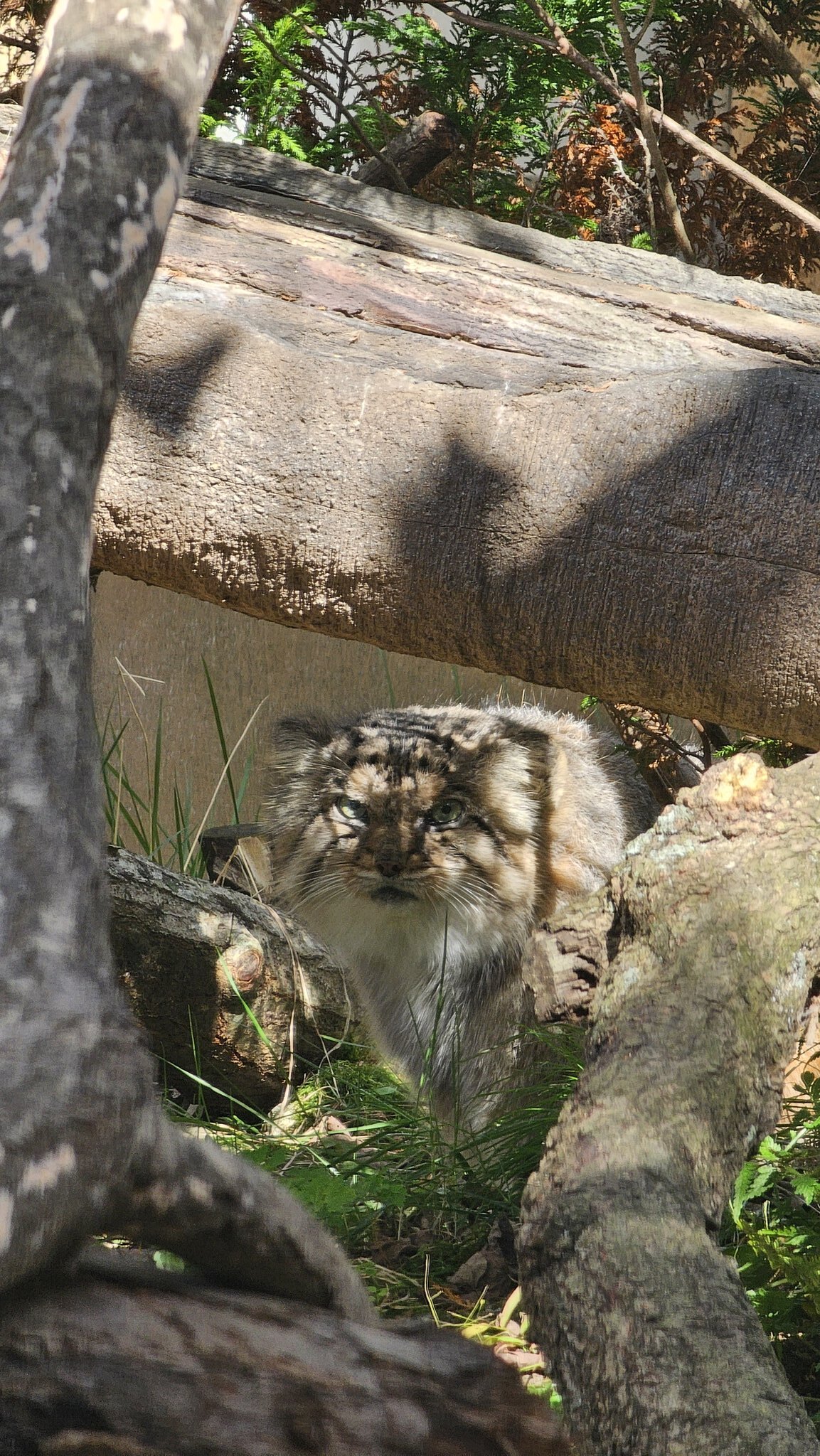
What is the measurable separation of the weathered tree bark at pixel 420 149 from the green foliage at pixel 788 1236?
12.6ft

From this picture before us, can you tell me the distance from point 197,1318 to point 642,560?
6.53 feet

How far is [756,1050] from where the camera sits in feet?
6.59

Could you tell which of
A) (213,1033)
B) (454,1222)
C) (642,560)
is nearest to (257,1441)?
(642,560)

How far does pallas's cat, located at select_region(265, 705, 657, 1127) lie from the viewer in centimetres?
399

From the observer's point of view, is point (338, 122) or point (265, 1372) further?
point (338, 122)

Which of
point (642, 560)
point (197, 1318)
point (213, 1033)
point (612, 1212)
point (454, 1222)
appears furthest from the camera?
point (213, 1033)

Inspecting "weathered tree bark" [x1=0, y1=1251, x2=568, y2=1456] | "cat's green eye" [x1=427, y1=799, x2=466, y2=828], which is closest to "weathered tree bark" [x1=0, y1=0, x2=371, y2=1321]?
"weathered tree bark" [x1=0, y1=1251, x2=568, y2=1456]

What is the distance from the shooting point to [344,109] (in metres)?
5.21

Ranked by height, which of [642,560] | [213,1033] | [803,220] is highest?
[803,220]

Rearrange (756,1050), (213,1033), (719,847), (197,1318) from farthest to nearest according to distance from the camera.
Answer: (213,1033), (719,847), (756,1050), (197,1318)

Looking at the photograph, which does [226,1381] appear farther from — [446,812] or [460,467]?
[446,812]

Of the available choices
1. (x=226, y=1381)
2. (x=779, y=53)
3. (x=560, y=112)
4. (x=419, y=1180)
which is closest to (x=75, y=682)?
(x=226, y=1381)

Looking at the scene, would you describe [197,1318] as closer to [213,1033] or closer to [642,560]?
[642,560]

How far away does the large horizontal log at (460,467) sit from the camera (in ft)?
8.95
